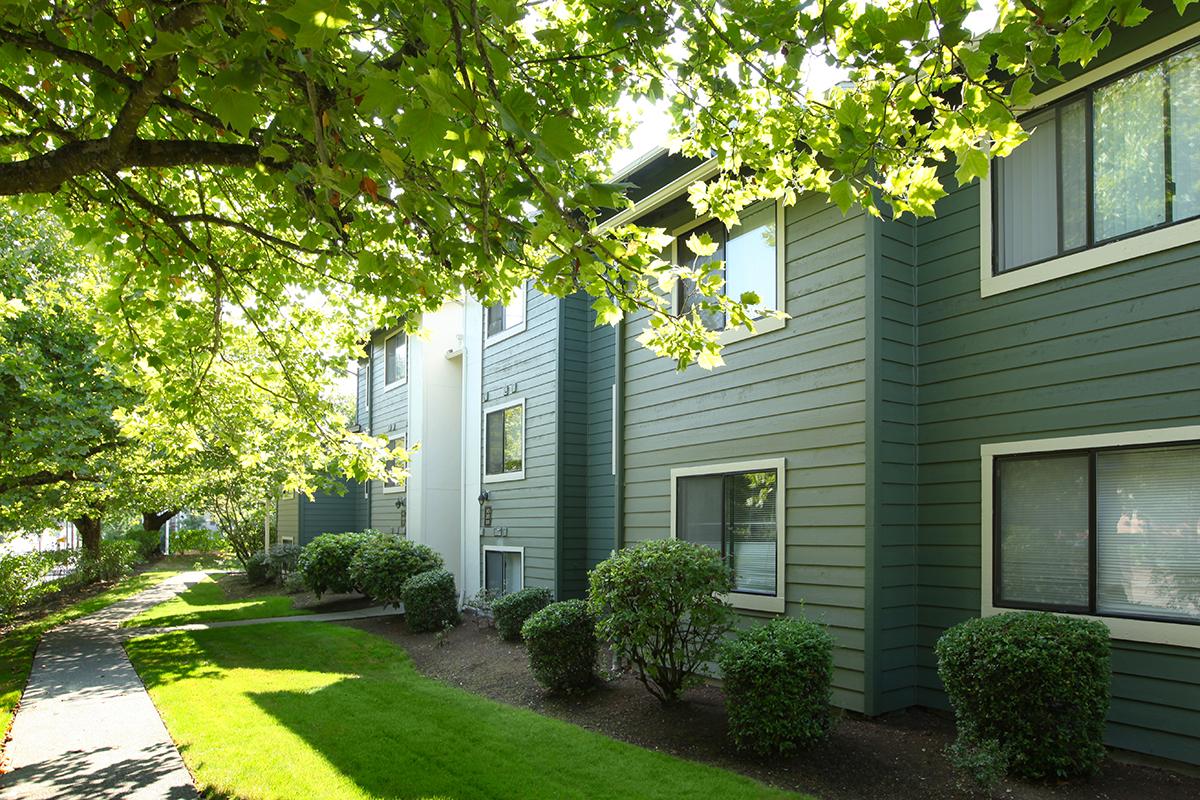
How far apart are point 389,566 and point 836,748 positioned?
10.4 m

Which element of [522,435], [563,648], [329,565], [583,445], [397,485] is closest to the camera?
[563,648]

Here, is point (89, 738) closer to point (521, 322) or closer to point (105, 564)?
point (521, 322)

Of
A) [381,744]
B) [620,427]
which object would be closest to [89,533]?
[620,427]

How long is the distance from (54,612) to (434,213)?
19416 millimetres

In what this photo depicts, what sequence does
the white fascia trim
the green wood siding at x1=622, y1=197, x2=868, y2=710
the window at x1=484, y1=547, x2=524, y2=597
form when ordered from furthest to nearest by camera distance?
1. the window at x1=484, y1=547, x2=524, y2=597
2. the white fascia trim
3. the green wood siding at x1=622, y1=197, x2=868, y2=710

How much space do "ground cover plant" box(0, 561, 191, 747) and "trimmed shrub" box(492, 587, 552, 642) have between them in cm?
602

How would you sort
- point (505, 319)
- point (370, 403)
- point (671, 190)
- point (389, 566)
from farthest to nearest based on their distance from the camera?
point (370, 403) → point (505, 319) → point (389, 566) → point (671, 190)

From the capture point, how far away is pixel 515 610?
38.4 feet

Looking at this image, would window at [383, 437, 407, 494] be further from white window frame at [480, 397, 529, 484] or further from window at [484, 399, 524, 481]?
window at [484, 399, 524, 481]

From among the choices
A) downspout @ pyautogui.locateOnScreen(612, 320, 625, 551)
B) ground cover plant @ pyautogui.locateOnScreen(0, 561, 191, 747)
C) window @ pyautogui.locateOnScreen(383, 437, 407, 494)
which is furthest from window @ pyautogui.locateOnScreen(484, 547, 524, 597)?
ground cover plant @ pyautogui.locateOnScreen(0, 561, 191, 747)

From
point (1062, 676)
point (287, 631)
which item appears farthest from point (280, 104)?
point (287, 631)

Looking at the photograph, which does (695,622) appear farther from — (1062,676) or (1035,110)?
(1035,110)

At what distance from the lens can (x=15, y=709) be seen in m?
8.49

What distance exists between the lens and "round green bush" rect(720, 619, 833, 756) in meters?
6.26
